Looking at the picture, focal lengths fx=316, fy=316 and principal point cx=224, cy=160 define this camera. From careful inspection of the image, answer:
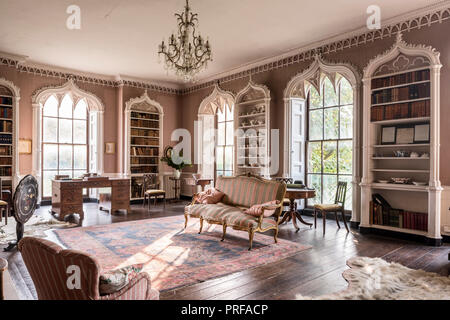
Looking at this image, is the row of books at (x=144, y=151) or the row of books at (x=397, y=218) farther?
the row of books at (x=144, y=151)

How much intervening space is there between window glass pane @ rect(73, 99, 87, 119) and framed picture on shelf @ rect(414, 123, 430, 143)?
836cm

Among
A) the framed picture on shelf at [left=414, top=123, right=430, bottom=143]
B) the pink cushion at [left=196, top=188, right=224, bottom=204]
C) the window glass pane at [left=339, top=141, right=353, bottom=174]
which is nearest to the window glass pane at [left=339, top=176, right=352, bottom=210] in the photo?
the window glass pane at [left=339, top=141, right=353, bottom=174]

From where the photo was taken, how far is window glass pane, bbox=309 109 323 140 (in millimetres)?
7078

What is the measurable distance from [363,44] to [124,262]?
5.41m

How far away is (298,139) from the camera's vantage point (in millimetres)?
7180

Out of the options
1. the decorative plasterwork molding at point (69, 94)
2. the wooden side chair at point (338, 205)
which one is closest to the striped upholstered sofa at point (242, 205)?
the wooden side chair at point (338, 205)

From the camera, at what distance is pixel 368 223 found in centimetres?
549

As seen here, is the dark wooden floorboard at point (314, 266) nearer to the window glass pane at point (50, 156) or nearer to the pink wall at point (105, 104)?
the pink wall at point (105, 104)

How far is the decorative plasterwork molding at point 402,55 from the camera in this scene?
4777 millimetres

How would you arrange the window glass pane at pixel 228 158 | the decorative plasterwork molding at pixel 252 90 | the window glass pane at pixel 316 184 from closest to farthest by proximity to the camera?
1. the window glass pane at pixel 316 184
2. the decorative plasterwork molding at pixel 252 90
3. the window glass pane at pixel 228 158

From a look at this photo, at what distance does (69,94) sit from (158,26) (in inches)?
167

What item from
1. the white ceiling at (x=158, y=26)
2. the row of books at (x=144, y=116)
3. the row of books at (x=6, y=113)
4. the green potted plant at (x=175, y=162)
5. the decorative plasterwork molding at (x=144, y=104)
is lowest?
the green potted plant at (x=175, y=162)

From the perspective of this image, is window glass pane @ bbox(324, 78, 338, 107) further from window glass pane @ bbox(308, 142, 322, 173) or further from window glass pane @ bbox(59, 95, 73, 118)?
window glass pane @ bbox(59, 95, 73, 118)

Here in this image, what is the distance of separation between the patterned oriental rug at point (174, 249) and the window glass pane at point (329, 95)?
3.30m
